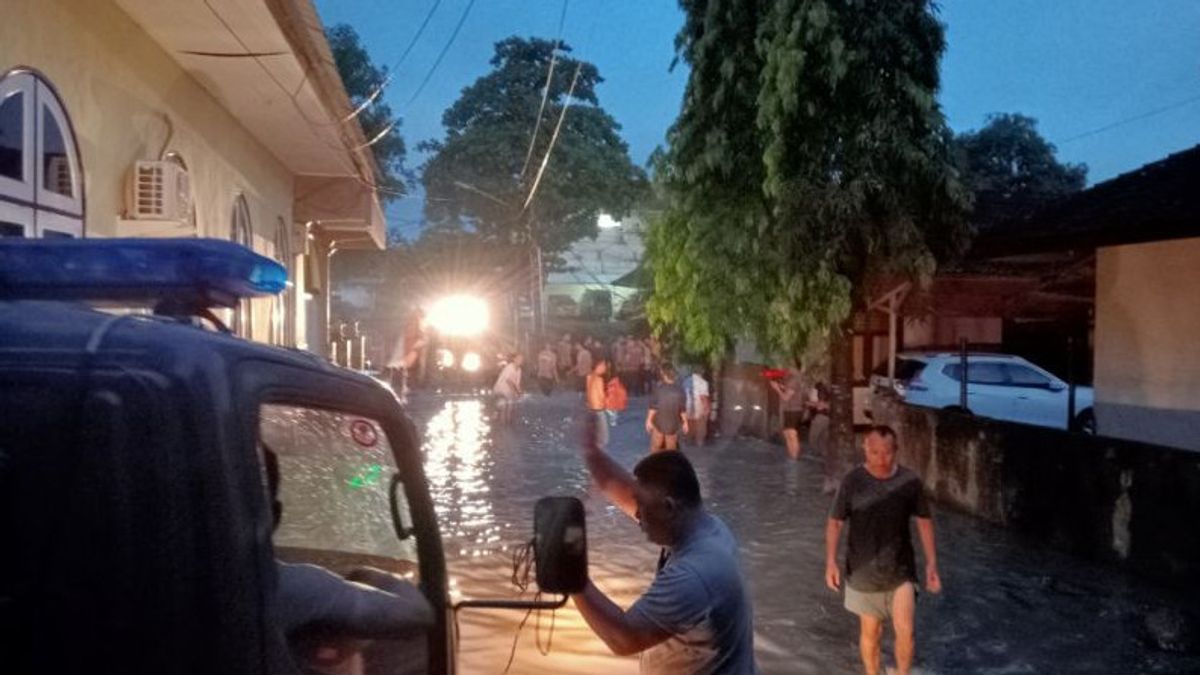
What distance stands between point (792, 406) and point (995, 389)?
140 inches

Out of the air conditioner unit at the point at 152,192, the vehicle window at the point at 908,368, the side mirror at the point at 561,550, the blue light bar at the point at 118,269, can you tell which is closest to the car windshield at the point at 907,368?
the vehicle window at the point at 908,368

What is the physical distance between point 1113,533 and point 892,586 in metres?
4.58

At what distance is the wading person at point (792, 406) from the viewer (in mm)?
18453

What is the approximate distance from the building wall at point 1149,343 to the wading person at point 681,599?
10.3 meters

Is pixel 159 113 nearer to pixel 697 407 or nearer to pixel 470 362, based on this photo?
pixel 697 407

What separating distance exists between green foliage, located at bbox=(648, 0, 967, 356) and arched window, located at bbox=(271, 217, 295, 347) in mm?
5351

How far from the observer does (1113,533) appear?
34.3 feet

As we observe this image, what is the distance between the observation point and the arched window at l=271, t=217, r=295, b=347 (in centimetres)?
1543

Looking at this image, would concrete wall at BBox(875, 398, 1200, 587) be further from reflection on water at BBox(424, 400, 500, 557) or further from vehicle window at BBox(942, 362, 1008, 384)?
vehicle window at BBox(942, 362, 1008, 384)

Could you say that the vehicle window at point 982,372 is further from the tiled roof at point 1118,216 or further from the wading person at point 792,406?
the tiled roof at point 1118,216

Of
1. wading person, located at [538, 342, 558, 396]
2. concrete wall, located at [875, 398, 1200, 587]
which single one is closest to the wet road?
concrete wall, located at [875, 398, 1200, 587]

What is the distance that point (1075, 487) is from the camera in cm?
1112

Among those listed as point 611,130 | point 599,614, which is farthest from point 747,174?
point 611,130

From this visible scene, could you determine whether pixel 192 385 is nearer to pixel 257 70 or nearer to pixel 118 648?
pixel 118 648
